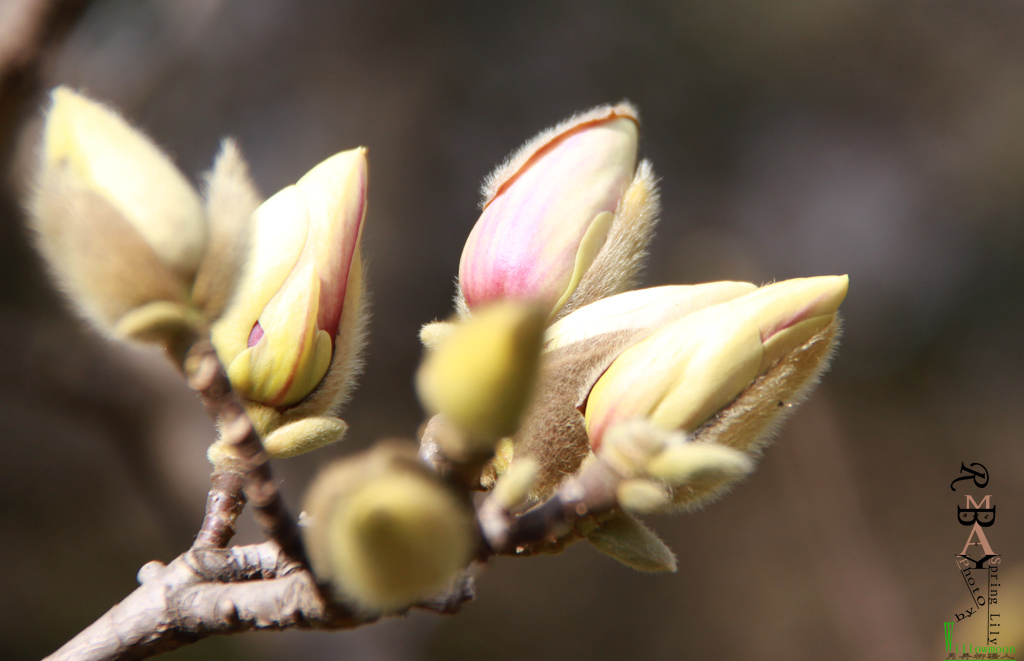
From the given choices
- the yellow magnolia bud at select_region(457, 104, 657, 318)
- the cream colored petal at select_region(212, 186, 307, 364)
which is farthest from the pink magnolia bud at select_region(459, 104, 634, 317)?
the cream colored petal at select_region(212, 186, 307, 364)

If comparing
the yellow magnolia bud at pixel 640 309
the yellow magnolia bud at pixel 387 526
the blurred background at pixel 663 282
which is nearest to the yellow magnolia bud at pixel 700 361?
the yellow magnolia bud at pixel 640 309

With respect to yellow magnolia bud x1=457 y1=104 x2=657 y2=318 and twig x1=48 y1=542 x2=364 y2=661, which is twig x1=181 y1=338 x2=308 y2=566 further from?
yellow magnolia bud x1=457 y1=104 x2=657 y2=318

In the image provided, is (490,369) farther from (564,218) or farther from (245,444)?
(564,218)

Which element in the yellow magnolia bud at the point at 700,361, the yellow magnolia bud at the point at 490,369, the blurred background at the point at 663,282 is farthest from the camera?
the blurred background at the point at 663,282

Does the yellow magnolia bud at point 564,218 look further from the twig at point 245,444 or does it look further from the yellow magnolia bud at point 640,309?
the twig at point 245,444

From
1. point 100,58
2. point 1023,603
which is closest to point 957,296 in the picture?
point 1023,603

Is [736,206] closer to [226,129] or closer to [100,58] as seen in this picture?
[226,129]

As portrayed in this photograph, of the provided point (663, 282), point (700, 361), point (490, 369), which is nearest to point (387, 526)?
point (490, 369)

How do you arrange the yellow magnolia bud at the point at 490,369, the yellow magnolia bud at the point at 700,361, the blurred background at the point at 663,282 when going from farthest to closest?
the blurred background at the point at 663,282 → the yellow magnolia bud at the point at 700,361 → the yellow magnolia bud at the point at 490,369
